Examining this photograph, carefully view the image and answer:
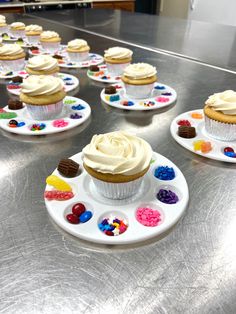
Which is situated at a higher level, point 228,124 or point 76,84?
point 228,124

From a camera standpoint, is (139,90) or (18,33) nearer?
(139,90)

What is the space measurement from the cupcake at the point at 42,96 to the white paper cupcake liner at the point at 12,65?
0.72 meters

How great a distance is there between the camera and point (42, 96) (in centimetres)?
134

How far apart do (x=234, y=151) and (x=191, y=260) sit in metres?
0.58

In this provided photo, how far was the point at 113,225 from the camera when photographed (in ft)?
2.63

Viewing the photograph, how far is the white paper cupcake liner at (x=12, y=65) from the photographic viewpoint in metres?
1.96

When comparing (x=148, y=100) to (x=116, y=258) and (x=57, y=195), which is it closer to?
(x=57, y=195)

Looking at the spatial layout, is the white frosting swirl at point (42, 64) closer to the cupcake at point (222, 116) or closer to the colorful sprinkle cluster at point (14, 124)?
the colorful sprinkle cluster at point (14, 124)

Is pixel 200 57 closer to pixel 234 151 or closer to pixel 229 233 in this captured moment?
pixel 234 151

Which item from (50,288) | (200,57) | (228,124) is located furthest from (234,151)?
(200,57)

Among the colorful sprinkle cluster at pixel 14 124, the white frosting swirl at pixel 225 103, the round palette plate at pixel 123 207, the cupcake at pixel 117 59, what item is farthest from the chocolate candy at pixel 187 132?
the cupcake at pixel 117 59

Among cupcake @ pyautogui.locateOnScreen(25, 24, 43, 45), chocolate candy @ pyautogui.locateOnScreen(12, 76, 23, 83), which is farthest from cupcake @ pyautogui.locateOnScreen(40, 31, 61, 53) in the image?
chocolate candy @ pyautogui.locateOnScreen(12, 76, 23, 83)

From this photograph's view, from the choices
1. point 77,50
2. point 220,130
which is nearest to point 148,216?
point 220,130

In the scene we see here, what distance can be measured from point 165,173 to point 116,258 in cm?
35
